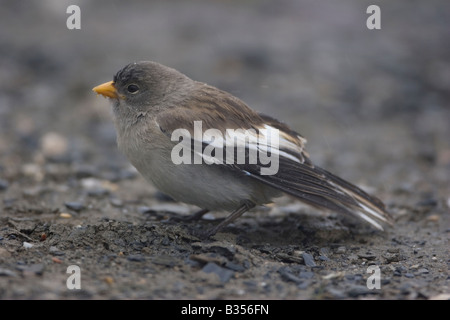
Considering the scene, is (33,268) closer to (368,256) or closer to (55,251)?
(55,251)

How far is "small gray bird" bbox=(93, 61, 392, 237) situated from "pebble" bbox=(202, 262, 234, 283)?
849 millimetres

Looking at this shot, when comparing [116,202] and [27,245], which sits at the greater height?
[116,202]

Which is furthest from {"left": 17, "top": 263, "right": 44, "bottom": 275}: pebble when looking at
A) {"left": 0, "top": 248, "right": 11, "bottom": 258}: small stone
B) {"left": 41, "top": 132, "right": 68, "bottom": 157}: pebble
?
{"left": 41, "top": 132, "right": 68, "bottom": 157}: pebble

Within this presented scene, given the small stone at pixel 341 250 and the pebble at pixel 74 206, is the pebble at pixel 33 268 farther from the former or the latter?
the small stone at pixel 341 250

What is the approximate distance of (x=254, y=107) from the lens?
10.1 m

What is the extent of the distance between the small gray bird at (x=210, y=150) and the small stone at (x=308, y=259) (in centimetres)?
46

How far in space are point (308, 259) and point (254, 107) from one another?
5.25 meters

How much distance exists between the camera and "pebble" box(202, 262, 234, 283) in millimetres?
4548

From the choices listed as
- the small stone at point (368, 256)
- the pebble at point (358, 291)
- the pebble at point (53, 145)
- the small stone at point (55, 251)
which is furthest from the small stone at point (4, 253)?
the pebble at point (53, 145)

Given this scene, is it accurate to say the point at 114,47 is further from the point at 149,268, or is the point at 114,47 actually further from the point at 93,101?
the point at 149,268

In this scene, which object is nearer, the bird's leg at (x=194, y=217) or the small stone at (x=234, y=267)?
the small stone at (x=234, y=267)

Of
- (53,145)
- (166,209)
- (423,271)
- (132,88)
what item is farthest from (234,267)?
(53,145)

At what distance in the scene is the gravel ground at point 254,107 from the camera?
4.66 meters
